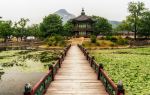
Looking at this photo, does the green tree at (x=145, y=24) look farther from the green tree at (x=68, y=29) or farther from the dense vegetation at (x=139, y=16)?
the green tree at (x=68, y=29)

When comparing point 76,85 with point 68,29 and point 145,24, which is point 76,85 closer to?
point 145,24

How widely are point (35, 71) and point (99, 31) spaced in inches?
2277

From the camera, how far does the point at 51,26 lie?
74438mm

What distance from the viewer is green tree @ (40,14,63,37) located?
74.6 metres

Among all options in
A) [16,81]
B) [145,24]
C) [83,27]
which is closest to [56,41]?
[83,27]

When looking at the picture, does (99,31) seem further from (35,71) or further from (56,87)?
(56,87)

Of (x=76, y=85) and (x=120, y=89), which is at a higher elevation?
(x=120, y=89)

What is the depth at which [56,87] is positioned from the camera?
552 inches

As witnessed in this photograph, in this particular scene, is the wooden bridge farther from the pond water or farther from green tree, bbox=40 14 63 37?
green tree, bbox=40 14 63 37

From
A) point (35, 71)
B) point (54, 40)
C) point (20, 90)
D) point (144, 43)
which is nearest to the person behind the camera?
point (20, 90)

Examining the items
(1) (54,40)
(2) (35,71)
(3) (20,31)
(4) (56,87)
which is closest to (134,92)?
(4) (56,87)

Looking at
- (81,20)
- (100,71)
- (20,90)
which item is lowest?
(20,90)

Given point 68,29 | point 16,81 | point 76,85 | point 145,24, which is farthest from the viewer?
point 68,29

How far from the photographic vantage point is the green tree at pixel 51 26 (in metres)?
74.6
